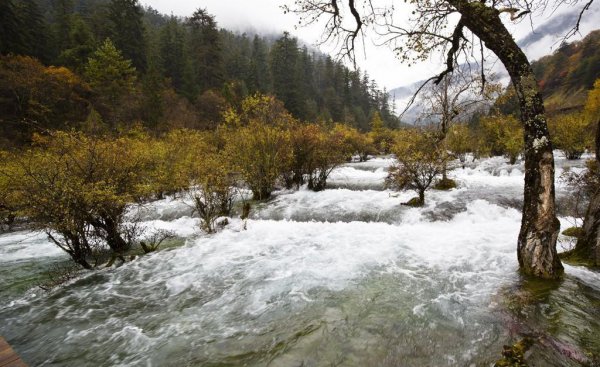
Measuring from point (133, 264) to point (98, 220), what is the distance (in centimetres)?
169

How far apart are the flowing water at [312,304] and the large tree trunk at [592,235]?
1.58 ft

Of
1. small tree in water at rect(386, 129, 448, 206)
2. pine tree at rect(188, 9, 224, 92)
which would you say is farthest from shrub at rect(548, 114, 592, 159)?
pine tree at rect(188, 9, 224, 92)

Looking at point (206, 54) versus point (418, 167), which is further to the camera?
point (206, 54)

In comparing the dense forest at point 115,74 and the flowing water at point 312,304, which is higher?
the dense forest at point 115,74

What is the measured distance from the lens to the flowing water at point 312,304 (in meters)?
4.62

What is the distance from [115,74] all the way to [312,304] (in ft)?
144

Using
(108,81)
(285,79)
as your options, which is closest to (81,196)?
(108,81)

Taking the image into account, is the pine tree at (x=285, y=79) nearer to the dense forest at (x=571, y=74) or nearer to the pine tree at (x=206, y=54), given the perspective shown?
the pine tree at (x=206, y=54)

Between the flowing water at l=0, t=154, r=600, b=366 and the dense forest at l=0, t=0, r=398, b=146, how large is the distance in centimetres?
1385

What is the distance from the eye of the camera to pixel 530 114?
5.20 metres

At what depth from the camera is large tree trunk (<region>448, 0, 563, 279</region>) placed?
516 centimetres

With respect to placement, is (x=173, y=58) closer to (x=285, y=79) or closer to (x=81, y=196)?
(x=285, y=79)

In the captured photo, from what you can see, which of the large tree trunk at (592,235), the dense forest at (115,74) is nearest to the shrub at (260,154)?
the dense forest at (115,74)

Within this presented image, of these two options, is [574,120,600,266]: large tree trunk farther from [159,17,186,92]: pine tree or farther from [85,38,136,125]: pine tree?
[159,17,186,92]: pine tree
